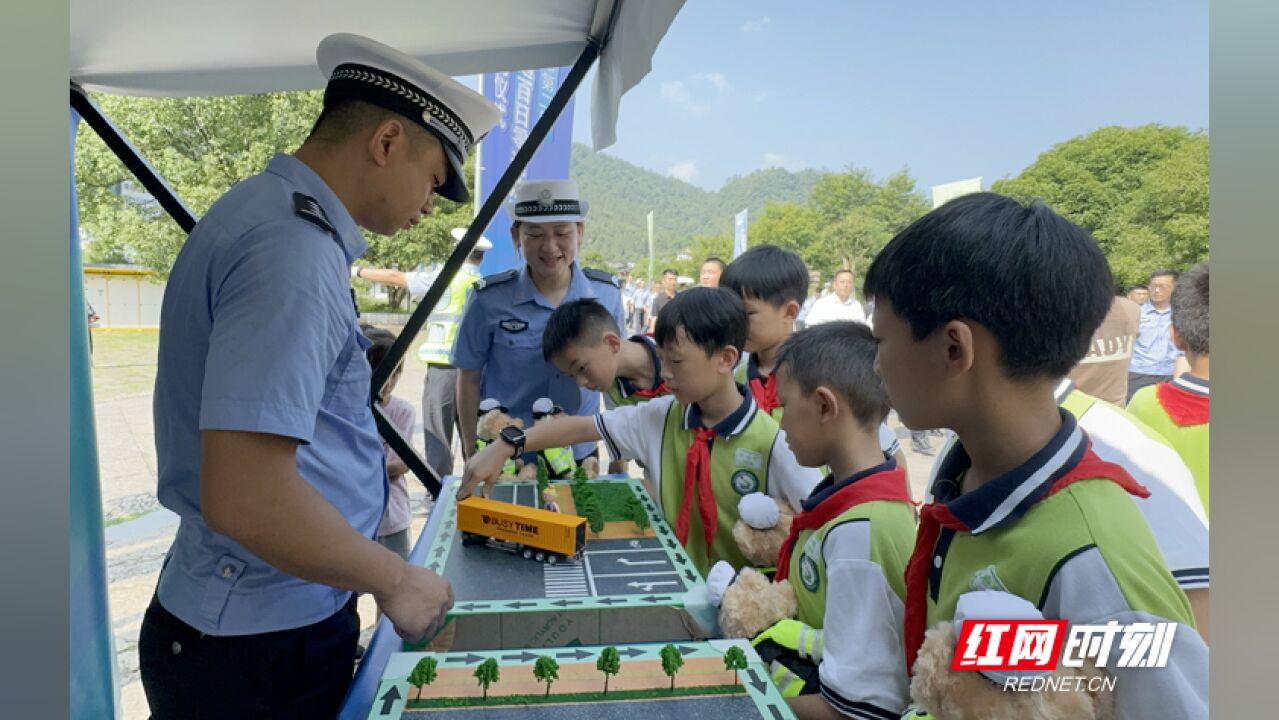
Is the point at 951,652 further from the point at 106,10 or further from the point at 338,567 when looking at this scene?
the point at 106,10

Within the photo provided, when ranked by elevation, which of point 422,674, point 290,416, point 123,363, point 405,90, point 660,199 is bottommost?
point 123,363

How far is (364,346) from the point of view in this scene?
53.4 inches

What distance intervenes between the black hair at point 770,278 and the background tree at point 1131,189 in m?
27.6

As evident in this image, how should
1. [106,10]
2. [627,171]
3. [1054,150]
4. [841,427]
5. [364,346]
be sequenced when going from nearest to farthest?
[364,346]
[841,427]
[106,10]
[1054,150]
[627,171]

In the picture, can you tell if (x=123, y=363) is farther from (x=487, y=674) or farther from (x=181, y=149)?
(x=487, y=674)

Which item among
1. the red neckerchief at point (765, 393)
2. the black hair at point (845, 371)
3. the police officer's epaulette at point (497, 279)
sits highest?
the police officer's epaulette at point (497, 279)

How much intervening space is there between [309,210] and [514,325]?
6.64ft

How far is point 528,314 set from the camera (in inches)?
127

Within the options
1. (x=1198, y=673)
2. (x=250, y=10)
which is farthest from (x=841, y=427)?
(x=250, y=10)

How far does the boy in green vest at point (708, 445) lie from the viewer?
2.01 metres

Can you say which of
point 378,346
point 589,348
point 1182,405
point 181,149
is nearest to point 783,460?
point 589,348

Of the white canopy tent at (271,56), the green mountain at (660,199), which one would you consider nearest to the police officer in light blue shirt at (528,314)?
the white canopy tent at (271,56)

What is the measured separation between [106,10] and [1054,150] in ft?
156

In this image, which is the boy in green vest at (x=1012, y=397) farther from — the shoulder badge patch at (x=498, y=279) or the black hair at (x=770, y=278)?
the shoulder badge patch at (x=498, y=279)
